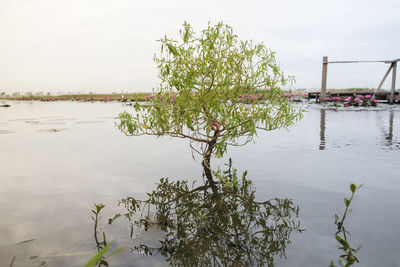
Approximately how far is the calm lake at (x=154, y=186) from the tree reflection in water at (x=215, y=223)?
0.55ft

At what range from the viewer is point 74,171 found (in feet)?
21.5

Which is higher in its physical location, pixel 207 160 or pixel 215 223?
pixel 207 160

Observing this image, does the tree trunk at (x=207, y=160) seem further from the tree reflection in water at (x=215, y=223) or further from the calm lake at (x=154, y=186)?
the calm lake at (x=154, y=186)

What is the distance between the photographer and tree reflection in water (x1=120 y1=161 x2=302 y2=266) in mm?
3047

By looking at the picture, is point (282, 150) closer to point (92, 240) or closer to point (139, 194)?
point (139, 194)

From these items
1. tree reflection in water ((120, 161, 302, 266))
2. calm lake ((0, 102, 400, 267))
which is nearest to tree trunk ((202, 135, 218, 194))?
tree reflection in water ((120, 161, 302, 266))

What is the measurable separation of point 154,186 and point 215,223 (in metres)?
1.99

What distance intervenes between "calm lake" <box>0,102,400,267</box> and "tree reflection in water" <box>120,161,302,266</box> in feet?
0.55

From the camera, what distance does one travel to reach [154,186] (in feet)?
17.9

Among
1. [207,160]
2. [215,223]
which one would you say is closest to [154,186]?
[207,160]

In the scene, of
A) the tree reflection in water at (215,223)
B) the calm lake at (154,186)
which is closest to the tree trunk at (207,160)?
the tree reflection in water at (215,223)

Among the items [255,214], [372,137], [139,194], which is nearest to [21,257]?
[139,194]

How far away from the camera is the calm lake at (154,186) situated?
10.3 ft

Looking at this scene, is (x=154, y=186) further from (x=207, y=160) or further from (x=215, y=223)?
(x=215, y=223)
